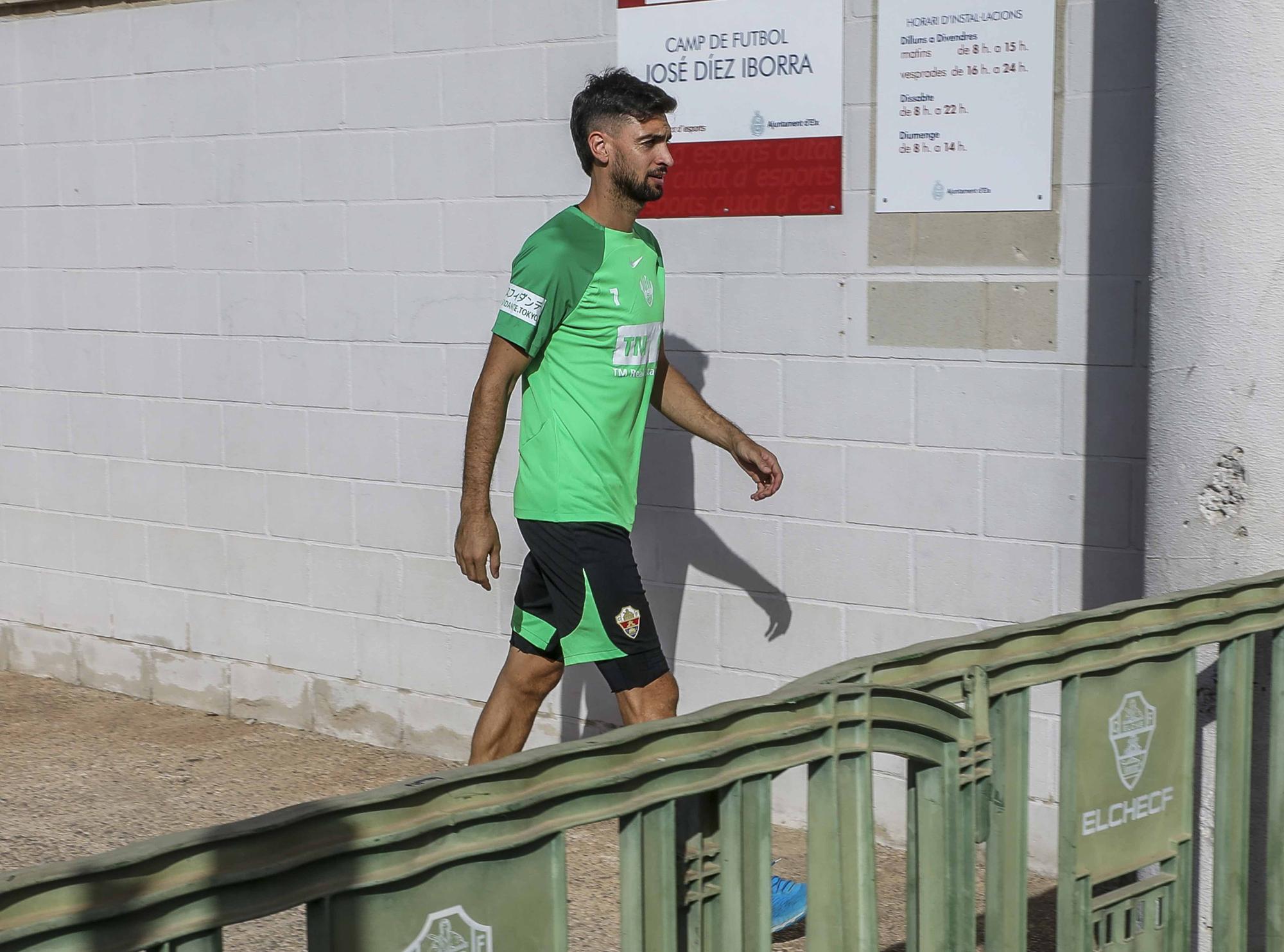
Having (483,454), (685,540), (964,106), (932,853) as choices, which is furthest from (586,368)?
(932,853)

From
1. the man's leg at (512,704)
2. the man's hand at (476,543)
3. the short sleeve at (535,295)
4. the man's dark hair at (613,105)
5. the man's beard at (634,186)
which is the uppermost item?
the man's dark hair at (613,105)

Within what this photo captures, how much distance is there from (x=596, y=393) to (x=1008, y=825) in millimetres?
2110

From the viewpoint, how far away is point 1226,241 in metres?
3.57

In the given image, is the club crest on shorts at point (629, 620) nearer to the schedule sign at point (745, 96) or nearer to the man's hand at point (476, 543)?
the man's hand at point (476, 543)

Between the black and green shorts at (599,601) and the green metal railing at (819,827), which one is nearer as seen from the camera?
the green metal railing at (819,827)

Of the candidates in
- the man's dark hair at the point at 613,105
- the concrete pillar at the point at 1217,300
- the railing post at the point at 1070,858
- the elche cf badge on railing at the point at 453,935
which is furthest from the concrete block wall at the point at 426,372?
the elche cf badge on railing at the point at 453,935

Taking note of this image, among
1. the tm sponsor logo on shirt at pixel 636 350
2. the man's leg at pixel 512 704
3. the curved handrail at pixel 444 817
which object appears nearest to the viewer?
the curved handrail at pixel 444 817

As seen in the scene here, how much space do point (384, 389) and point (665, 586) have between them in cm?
137

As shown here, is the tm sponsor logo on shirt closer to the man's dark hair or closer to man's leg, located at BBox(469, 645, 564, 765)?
the man's dark hair

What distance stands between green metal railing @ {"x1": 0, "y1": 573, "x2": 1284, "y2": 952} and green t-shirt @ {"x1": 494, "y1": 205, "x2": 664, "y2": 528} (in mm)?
1776

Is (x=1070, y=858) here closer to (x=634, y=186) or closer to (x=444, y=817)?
(x=444, y=817)

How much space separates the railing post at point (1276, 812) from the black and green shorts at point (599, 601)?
163cm

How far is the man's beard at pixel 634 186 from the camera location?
13.9 ft

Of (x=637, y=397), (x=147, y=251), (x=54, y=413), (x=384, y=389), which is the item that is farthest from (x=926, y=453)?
(x=54, y=413)
